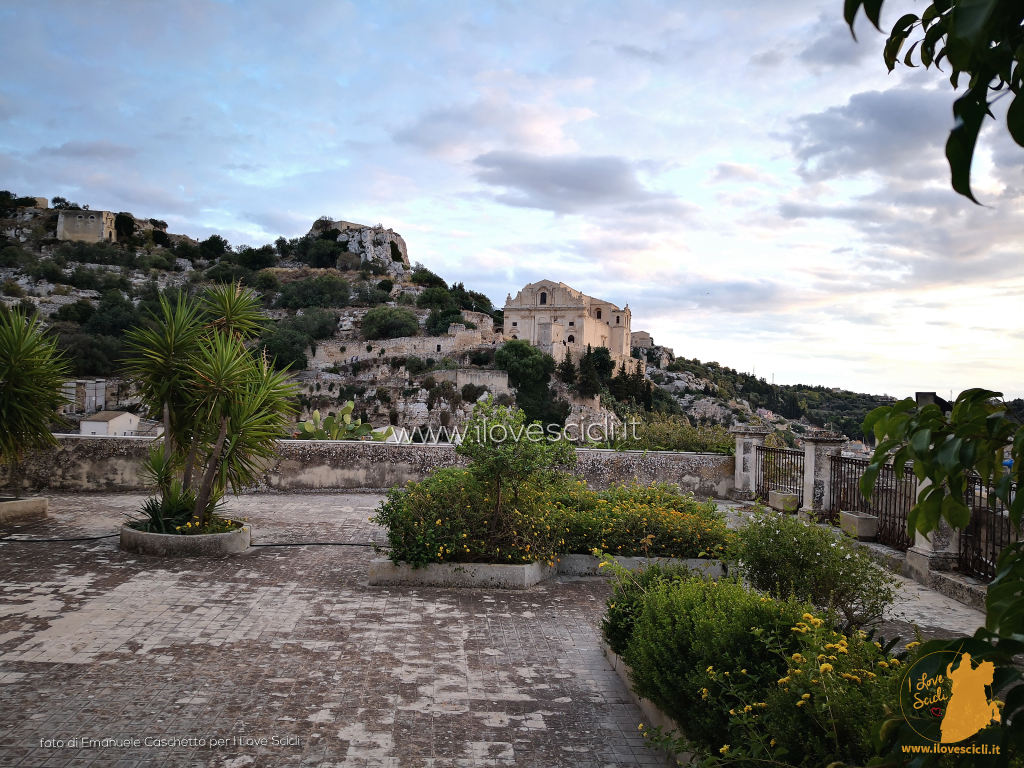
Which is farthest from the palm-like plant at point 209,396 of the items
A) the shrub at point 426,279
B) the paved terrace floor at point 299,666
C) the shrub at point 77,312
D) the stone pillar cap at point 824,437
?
the shrub at point 426,279

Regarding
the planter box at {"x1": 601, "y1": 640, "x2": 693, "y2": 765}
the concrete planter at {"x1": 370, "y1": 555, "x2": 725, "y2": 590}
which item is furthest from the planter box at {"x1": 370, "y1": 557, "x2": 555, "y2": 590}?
the planter box at {"x1": 601, "y1": 640, "x2": 693, "y2": 765}

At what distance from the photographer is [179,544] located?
270 inches

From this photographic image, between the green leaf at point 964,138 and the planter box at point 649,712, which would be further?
the planter box at point 649,712

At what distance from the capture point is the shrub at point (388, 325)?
65000 mm

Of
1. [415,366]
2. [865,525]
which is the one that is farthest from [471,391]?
[865,525]

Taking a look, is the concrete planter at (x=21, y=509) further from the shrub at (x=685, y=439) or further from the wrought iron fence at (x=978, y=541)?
the wrought iron fence at (x=978, y=541)

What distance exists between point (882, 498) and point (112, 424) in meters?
35.4

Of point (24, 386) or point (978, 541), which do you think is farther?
point (24, 386)

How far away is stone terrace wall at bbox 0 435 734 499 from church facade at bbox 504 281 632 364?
52.8 metres

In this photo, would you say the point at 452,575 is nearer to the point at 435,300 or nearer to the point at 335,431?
the point at 335,431

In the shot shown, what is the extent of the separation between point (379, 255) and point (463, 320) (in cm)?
3146

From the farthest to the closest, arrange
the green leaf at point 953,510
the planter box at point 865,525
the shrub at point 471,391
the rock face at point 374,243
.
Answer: the rock face at point 374,243, the shrub at point 471,391, the planter box at point 865,525, the green leaf at point 953,510

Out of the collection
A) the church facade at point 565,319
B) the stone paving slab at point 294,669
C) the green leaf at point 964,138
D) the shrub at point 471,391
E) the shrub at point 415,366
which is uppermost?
the church facade at point 565,319

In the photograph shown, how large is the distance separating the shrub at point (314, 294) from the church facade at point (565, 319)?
19.8 meters
